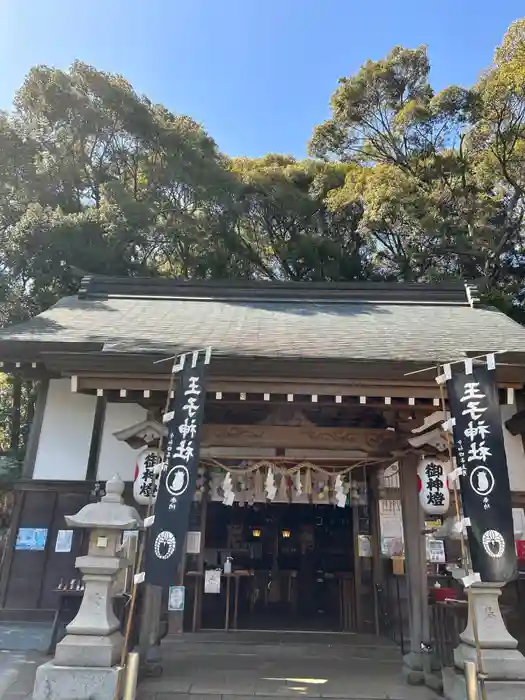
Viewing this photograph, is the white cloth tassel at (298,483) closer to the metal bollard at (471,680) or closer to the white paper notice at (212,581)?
the white paper notice at (212,581)

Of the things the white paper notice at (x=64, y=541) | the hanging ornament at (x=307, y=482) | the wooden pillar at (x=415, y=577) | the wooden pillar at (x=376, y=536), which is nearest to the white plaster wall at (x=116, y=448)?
the white paper notice at (x=64, y=541)

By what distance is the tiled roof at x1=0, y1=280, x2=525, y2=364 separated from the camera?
220 inches

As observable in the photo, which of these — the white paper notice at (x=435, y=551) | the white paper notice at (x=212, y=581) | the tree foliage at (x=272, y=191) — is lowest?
the white paper notice at (x=212, y=581)

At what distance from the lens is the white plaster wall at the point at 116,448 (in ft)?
23.7

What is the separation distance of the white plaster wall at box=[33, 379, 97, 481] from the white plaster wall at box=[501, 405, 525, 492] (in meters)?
6.29

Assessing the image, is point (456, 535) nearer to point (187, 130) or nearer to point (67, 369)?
point (67, 369)

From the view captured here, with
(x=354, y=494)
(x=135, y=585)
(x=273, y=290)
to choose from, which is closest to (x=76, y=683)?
(x=135, y=585)

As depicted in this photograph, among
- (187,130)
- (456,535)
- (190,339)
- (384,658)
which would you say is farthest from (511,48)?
(384,658)

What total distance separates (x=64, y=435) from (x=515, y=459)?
6821 millimetres

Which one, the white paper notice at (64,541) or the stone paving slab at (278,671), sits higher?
the white paper notice at (64,541)

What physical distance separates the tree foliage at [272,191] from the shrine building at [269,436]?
5215 mm

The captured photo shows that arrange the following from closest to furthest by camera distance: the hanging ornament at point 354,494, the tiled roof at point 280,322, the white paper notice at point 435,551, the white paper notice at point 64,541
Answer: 1. the tiled roof at point 280,322
2. the white paper notice at point 435,551
3. the white paper notice at point 64,541
4. the hanging ornament at point 354,494

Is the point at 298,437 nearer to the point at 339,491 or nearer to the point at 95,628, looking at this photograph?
the point at 339,491

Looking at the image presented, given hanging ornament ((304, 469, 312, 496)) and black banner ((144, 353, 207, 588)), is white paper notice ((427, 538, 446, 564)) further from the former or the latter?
black banner ((144, 353, 207, 588))
